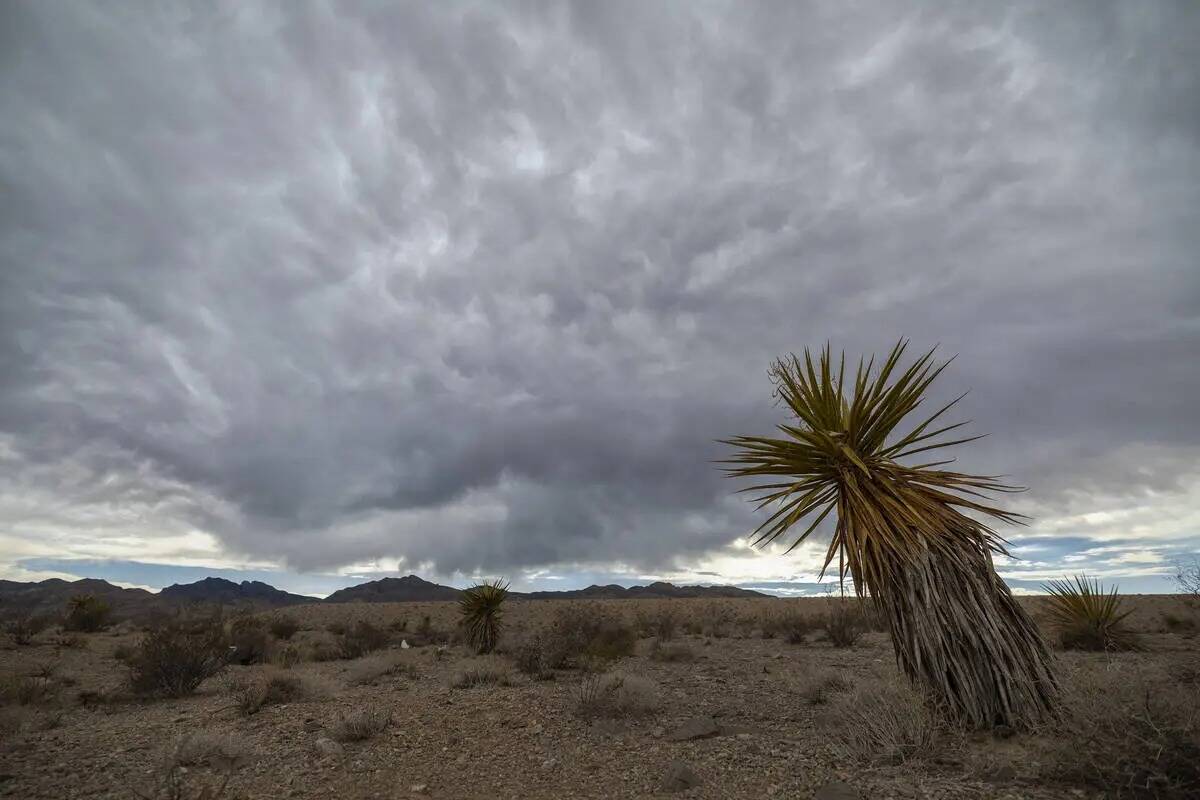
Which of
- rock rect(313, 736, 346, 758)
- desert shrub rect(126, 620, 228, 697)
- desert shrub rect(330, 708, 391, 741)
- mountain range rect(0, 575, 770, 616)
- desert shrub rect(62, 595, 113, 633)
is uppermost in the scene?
mountain range rect(0, 575, 770, 616)

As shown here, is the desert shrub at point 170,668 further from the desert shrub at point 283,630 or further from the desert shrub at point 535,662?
the desert shrub at point 283,630

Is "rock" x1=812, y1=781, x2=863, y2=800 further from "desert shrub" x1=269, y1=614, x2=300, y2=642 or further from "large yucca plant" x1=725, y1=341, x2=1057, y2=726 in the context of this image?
"desert shrub" x1=269, y1=614, x2=300, y2=642

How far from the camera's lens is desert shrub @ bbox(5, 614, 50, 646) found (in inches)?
739

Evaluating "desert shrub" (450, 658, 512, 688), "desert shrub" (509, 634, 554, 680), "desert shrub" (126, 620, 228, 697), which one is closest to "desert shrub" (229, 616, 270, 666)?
"desert shrub" (126, 620, 228, 697)

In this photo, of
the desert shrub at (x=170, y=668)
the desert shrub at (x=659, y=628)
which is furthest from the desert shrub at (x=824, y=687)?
the desert shrub at (x=170, y=668)

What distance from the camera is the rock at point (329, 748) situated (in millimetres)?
7566

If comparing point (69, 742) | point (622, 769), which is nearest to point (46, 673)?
point (69, 742)

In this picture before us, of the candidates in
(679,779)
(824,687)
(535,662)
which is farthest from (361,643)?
(679,779)

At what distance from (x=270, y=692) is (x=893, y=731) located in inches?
374

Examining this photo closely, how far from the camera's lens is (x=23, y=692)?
34.4ft

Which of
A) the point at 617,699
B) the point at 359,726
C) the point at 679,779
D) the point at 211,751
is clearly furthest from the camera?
the point at 617,699

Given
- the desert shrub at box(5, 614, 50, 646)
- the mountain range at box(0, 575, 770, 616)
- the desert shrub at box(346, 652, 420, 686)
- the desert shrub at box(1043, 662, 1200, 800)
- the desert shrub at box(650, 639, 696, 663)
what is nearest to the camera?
the desert shrub at box(1043, 662, 1200, 800)

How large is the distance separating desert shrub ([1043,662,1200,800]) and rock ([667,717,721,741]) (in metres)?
3.65

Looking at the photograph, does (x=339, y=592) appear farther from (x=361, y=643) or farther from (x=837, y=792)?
(x=837, y=792)
